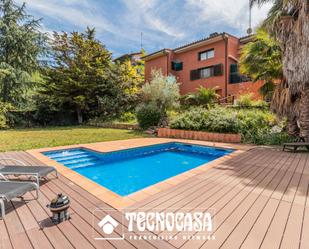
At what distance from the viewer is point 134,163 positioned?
23.3ft

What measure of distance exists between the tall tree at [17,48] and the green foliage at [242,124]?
15524 mm

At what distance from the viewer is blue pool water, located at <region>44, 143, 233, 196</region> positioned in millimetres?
5430

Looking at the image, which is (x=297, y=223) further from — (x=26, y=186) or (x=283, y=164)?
(x=26, y=186)

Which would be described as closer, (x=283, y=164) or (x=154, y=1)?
(x=283, y=164)

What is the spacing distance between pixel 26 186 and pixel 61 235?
1196 millimetres

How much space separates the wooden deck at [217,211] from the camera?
218 centimetres

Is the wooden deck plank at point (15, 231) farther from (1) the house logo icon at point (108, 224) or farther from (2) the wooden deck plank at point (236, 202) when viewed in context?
(2) the wooden deck plank at point (236, 202)

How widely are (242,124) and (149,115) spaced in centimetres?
644

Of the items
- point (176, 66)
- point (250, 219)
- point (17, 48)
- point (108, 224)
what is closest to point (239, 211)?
point (250, 219)

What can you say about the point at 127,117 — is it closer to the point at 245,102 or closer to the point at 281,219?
the point at 245,102

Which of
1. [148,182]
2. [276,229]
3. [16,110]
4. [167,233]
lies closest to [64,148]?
[148,182]

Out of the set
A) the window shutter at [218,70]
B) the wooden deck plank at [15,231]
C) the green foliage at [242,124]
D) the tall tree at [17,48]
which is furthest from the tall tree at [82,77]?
the wooden deck plank at [15,231]

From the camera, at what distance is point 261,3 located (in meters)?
8.00

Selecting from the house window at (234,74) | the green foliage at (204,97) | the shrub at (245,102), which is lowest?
the shrub at (245,102)
